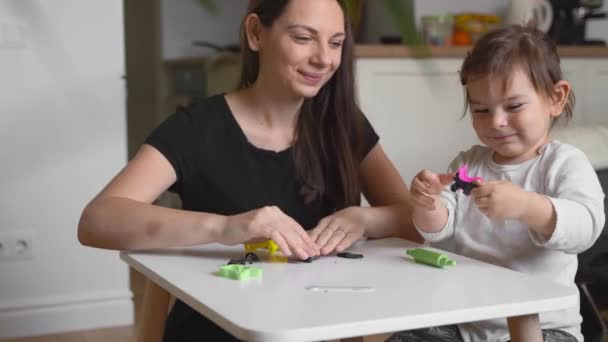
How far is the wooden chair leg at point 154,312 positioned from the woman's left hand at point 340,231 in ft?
0.87

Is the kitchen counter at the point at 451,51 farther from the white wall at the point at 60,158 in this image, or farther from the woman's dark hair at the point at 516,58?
the white wall at the point at 60,158

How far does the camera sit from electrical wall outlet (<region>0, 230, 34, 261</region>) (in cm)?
258

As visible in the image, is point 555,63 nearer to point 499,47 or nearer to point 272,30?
point 499,47

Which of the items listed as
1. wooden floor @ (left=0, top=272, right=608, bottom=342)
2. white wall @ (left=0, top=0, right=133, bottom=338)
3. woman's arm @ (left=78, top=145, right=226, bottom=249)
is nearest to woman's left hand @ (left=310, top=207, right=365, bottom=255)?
woman's arm @ (left=78, top=145, right=226, bottom=249)

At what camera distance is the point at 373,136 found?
1.64 meters

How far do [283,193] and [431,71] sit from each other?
49.5 inches

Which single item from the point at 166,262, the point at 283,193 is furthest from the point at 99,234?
the point at 283,193

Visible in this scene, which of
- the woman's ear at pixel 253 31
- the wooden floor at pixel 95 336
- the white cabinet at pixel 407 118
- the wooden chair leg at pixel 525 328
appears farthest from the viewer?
the white cabinet at pixel 407 118

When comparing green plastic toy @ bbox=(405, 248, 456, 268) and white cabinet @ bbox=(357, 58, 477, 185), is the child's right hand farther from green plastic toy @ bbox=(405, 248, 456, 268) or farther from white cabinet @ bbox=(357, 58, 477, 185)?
white cabinet @ bbox=(357, 58, 477, 185)

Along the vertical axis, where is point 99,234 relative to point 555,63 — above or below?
below

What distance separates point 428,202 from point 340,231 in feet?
0.49

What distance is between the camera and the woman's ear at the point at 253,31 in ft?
5.24

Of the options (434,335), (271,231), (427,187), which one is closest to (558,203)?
(427,187)

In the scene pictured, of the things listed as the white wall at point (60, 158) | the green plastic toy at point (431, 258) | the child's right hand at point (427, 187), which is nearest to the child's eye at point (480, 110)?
the child's right hand at point (427, 187)
